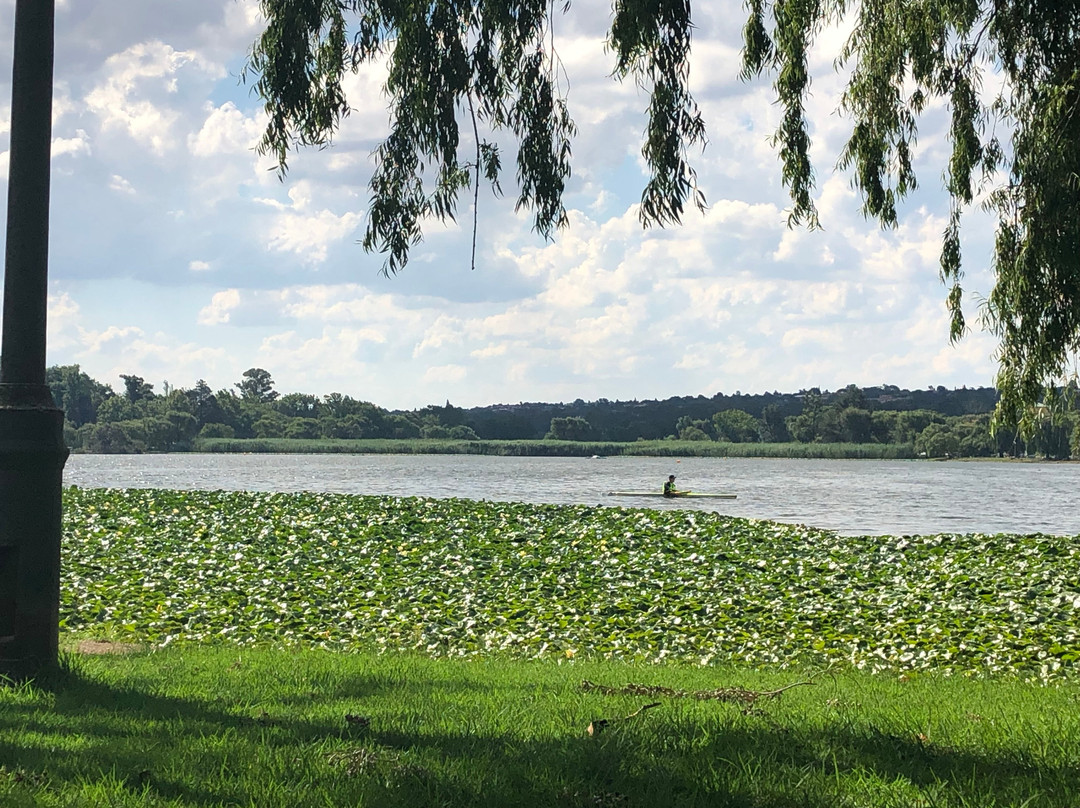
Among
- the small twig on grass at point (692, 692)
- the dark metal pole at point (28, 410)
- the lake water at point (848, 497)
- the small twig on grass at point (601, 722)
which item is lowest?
the lake water at point (848, 497)

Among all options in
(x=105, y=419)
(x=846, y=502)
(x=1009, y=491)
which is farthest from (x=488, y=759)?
(x=105, y=419)

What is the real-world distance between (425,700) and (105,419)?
14352 centimetres

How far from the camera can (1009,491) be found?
53.4m

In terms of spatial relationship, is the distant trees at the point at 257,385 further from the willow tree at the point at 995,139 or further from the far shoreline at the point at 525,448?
the willow tree at the point at 995,139

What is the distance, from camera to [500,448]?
4825 inches

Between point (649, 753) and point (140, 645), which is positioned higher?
point (649, 753)

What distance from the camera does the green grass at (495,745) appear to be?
3.72m

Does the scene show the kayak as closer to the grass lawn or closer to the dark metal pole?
the grass lawn

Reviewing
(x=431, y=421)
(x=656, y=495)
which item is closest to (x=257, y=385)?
(x=431, y=421)

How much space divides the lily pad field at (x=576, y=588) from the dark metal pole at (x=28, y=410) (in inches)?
158

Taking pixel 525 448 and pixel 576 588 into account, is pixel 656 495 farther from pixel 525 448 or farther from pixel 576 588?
pixel 525 448

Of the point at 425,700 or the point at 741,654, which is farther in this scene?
the point at 741,654

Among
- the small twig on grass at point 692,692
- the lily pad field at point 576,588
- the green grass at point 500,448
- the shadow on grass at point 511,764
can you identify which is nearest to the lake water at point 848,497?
the lily pad field at point 576,588

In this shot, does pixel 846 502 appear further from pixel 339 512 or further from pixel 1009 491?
pixel 339 512
